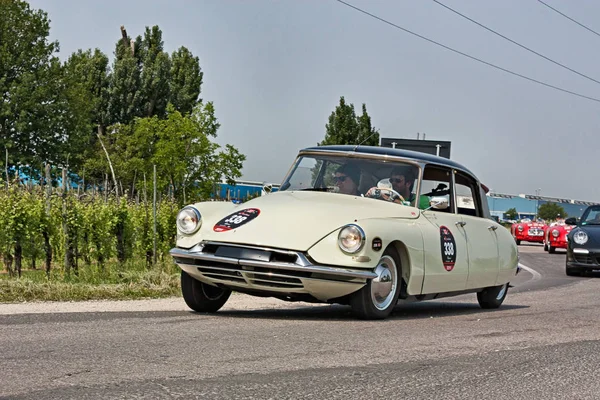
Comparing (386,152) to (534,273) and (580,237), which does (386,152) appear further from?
(534,273)

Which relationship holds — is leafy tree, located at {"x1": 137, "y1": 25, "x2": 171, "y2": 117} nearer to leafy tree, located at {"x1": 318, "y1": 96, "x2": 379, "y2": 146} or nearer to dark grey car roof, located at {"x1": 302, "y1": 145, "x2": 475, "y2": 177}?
leafy tree, located at {"x1": 318, "y1": 96, "x2": 379, "y2": 146}

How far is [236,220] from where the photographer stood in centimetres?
793

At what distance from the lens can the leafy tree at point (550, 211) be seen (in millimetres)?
152000

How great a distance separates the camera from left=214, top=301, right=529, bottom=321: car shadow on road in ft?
27.4

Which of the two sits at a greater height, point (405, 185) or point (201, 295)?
point (405, 185)

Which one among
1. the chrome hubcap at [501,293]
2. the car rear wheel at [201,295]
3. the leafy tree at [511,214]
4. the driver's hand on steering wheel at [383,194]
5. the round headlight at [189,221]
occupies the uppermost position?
the driver's hand on steering wheel at [383,194]

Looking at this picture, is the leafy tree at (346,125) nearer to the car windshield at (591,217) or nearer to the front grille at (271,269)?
the car windshield at (591,217)

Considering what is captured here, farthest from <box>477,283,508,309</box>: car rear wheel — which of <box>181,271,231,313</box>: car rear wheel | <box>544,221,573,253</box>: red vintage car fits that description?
<box>544,221,573,253</box>: red vintage car

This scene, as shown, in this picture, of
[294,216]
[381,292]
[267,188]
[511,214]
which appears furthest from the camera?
[511,214]

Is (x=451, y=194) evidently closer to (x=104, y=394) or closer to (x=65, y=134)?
(x=104, y=394)

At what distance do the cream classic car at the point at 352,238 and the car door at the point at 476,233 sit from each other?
0.01 meters

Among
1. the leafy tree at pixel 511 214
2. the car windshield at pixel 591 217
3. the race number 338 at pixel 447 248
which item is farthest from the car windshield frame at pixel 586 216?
the leafy tree at pixel 511 214

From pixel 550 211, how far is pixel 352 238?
151 metres

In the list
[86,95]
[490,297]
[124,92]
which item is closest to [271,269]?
[490,297]
